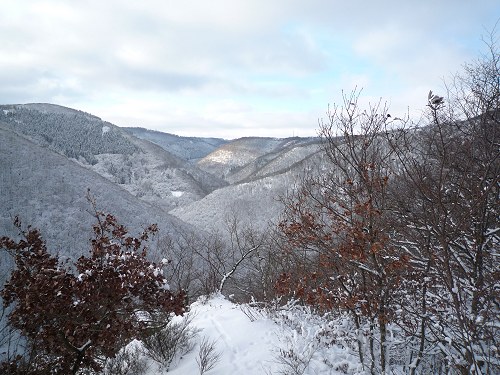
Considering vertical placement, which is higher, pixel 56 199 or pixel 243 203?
pixel 56 199

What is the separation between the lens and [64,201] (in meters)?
64.6

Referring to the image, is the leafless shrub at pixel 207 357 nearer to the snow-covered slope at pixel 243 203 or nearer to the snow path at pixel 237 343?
the snow path at pixel 237 343

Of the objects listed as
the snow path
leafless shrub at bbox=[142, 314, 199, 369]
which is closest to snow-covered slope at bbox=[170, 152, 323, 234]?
the snow path

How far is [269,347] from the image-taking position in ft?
26.1

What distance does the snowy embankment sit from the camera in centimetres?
682

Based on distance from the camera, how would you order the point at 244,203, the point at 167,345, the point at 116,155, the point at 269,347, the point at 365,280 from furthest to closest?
1. the point at 116,155
2. the point at 244,203
3. the point at 167,345
4. the point at 269,347
5. the point at 365,280

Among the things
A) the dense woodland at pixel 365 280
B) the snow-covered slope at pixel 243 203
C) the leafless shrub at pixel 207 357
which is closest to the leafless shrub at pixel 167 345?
the leafless shrub at pixel 207 357

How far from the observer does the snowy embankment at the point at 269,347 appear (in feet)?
22.4

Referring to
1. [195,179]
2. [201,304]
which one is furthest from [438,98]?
[195,179]

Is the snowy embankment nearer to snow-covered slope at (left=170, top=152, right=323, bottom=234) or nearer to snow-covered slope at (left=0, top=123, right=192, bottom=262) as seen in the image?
snow-covered slope at (left=0, top=123, right=192, bottom=262)

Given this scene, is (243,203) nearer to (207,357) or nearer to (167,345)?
(167,345)

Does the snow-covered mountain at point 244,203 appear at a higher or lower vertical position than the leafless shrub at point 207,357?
lower

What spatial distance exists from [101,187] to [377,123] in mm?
77413

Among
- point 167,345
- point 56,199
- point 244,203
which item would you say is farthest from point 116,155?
point 167,345
